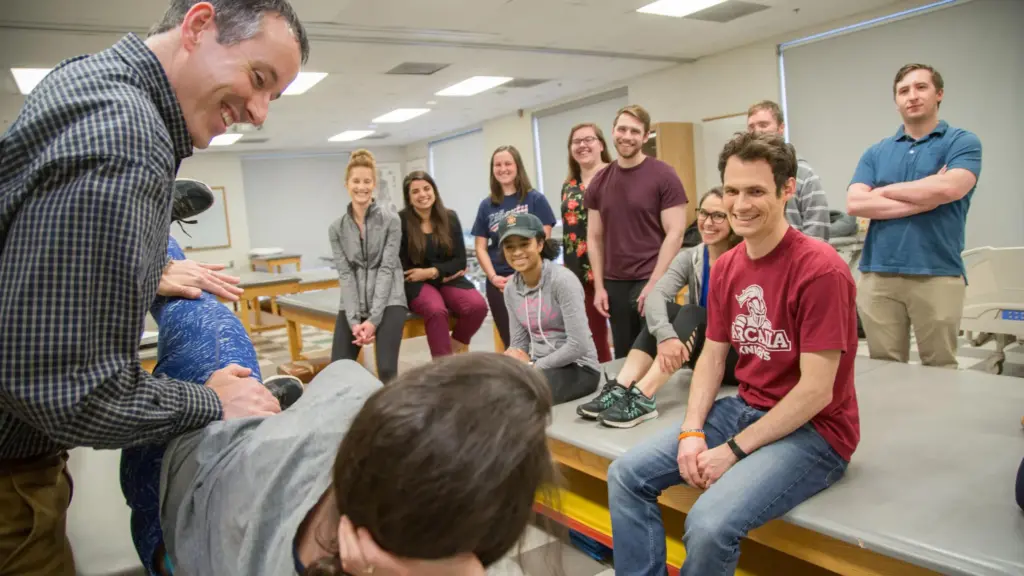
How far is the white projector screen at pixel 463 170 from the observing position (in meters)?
11.7

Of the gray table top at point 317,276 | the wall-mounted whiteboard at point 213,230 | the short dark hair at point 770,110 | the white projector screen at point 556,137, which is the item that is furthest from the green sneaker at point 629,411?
the wall-mounted whiteboard at point 213,230

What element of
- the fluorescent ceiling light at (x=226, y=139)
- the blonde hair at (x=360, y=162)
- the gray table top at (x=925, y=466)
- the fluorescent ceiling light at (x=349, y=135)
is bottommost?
the gray table top at (x=925, y=466)

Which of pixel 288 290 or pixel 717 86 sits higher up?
pixel 717 86

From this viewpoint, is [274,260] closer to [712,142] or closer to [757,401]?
[712,142]

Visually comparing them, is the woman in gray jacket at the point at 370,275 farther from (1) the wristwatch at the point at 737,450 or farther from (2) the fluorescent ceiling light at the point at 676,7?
(2) the fluorescent ceiling light at the point at 676,7

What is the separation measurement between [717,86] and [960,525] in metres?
6.37

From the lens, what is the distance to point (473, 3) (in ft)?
14.8

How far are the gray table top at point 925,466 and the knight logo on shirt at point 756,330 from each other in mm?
359

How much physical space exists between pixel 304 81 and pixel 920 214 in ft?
18.9

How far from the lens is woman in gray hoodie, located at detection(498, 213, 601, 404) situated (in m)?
2.47

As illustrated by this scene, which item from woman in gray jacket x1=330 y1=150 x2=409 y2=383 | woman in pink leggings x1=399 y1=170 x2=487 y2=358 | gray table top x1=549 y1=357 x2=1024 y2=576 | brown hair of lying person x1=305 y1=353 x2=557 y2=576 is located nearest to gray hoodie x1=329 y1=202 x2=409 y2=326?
woman in gray jacket x1=330 y1=150 x2=409 y2=383

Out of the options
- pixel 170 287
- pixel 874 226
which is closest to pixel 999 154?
pixel 874 226

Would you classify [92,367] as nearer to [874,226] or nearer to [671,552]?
[671,552]

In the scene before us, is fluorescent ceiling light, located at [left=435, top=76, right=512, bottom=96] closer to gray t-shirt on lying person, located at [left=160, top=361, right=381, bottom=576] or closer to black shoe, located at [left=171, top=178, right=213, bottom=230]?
black shoe, located at [left=171, top=178, right=213, bottom=230]
